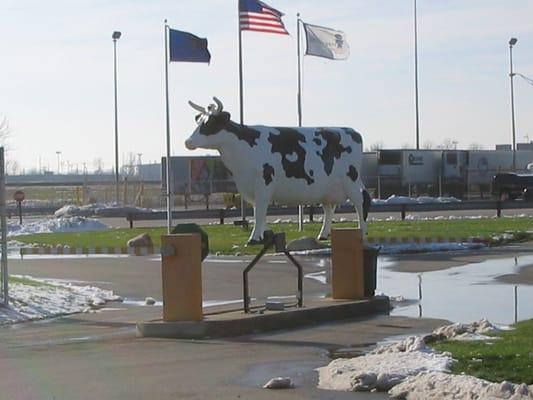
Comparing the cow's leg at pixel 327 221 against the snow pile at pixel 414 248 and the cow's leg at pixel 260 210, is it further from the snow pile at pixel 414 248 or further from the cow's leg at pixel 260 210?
the cow's leg at pixel 260 210

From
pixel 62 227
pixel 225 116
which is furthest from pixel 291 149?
pixel 62 227

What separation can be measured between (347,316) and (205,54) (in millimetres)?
19775

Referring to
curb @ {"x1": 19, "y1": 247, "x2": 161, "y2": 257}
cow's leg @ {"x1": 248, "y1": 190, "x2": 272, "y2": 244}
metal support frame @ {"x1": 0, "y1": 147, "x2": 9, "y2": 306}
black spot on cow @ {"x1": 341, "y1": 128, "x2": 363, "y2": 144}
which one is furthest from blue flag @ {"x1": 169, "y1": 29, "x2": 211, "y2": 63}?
metal support frame @ {"x1": 0, "y1": 147, "x2": 9, "y2": 306}

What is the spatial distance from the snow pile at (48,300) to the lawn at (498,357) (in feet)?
24.9

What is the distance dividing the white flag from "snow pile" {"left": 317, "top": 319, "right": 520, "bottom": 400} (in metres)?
27.2

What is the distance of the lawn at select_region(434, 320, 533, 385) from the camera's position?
979cm

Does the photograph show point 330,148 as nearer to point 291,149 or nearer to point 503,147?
point 291,149

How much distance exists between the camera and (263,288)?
20250mm

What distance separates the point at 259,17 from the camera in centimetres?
3544

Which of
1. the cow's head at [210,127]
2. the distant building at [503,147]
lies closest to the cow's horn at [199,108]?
the cow's head at [210,127]

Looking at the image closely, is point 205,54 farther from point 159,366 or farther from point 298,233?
point 159,366

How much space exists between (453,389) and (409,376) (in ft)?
2.53

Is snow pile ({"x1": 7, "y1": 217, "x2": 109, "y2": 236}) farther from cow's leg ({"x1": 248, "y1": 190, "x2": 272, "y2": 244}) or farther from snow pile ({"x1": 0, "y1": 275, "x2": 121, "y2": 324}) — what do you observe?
snow pile ({"x1": 0, "y1": 275, "x2": 121, "y2": 324})

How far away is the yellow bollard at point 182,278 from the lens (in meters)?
14.4
